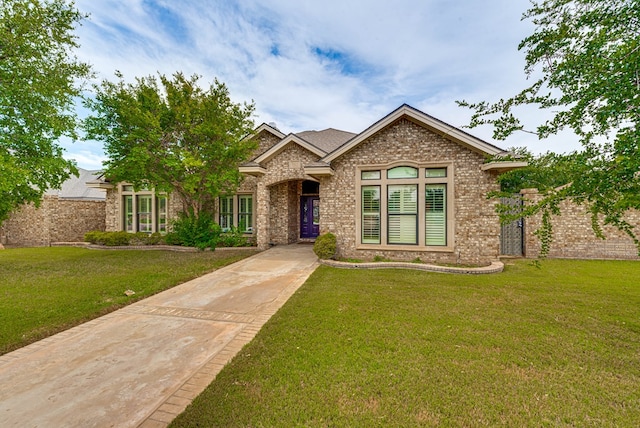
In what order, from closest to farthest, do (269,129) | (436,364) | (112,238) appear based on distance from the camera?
(436,364) → (269,129) → (112,238)

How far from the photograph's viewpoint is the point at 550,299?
19.5ft

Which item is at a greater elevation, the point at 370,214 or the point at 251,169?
the point at 251,169

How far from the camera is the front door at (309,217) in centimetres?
1488

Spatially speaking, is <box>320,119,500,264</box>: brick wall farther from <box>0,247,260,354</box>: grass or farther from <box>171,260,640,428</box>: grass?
<box>0,247,260,354</box>: grass

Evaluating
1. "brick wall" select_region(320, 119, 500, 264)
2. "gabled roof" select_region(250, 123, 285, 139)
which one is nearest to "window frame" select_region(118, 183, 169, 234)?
"gabled roof" select_region(250, 123, 285, 139)

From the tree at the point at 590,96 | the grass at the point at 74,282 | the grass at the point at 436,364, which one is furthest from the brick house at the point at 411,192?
the grass at the point at 74,282

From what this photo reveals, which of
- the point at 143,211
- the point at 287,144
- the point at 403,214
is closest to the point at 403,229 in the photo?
the point at 403,214

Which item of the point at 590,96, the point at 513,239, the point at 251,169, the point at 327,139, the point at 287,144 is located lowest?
the point at 513,239

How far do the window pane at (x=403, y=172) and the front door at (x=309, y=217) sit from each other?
576 cm

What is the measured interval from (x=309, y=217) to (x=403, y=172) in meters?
6.56

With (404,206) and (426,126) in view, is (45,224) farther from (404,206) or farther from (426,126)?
(426,126)

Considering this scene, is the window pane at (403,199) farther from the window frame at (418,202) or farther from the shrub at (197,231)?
the shrub at (197,231)

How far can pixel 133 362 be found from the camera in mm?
3611

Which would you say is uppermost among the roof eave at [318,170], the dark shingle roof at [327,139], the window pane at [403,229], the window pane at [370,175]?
the dark shingle roof at [327,139]
